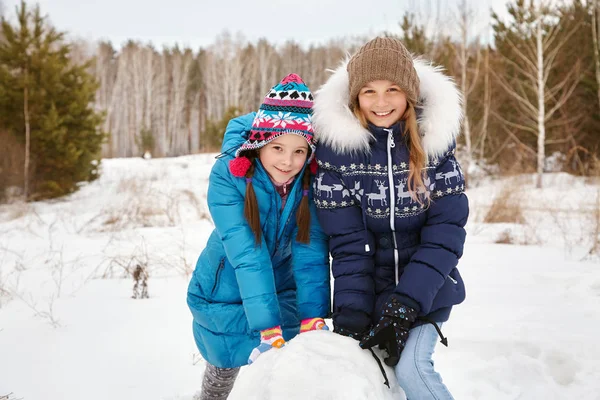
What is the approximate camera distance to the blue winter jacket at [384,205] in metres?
1.69

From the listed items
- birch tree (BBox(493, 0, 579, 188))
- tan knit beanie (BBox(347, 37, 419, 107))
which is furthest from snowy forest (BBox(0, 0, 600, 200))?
tan knit beanie (BBox(347, 37, 419, 107))

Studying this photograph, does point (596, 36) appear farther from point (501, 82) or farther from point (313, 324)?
point (313, 324)

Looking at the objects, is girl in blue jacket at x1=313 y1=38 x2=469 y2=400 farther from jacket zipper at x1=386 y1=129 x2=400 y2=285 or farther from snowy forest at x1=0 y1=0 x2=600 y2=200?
snowy forest at x1=0 y1=0 x2=600 y2=200

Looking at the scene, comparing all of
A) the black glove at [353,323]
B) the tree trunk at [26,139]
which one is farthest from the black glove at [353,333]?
the tree trunk at [26,139]

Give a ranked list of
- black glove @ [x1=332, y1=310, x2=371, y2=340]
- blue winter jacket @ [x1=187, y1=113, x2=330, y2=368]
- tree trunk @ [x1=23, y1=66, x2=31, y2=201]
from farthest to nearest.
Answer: tree trunk @ [x1=23, y1=66, x2=31, y2=201]
blue winter jacket @ [x1=187, y1=113, x2=330, y2=368]
black glove @ [x1=332, y1=310, x2=371, y2=340]

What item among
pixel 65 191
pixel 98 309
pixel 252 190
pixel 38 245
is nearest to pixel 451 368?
pixel 252 190

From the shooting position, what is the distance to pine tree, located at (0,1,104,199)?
1201cm

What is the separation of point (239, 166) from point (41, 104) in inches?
500

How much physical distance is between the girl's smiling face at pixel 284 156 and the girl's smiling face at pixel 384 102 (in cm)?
30

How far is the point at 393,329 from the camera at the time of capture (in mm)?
1513

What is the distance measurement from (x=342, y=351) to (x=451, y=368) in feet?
5.12

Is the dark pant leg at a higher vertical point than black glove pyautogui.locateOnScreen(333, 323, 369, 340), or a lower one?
lower

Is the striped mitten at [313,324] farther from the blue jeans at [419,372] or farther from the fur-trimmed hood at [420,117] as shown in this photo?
the fur-trimmed hood at [420,117]

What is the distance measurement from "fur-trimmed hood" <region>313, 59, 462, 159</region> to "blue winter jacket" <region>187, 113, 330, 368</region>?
256 millimetres
